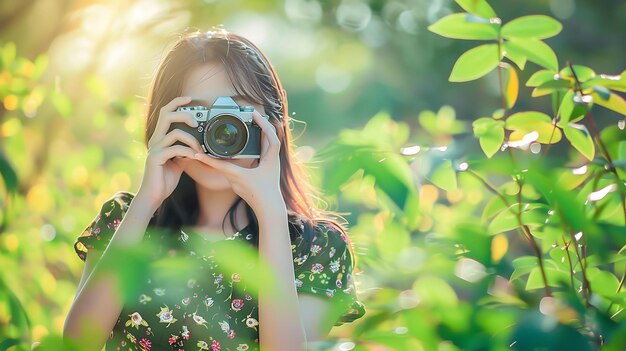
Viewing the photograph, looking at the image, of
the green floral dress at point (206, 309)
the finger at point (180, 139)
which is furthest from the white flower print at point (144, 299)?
the finger at point (180, 139)

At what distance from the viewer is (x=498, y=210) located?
0.73m

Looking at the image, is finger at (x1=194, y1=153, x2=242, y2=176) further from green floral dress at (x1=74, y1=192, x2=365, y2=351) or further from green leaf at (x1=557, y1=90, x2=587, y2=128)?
green leaf at (x1=557, y1=90, x2=587, y2=128)

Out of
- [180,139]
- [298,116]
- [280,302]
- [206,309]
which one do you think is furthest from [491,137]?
[298,116]

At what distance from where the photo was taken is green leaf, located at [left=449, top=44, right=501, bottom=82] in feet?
2.08

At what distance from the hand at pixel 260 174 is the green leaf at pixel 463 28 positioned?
1.25 feet

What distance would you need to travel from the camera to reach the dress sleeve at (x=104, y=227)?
1.16 metres

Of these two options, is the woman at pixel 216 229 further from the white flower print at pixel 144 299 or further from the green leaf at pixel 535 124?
the green leaf at pixel 535 124

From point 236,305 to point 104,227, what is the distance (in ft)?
0.79

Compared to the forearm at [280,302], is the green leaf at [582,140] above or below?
above

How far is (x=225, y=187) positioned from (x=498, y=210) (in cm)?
44

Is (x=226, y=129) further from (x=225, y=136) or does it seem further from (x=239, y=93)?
(x=239, y=93)

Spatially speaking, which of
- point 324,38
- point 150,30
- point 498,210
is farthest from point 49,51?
point 324,38

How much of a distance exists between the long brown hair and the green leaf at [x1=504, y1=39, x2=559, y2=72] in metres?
0.48

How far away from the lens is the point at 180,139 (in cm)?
97
